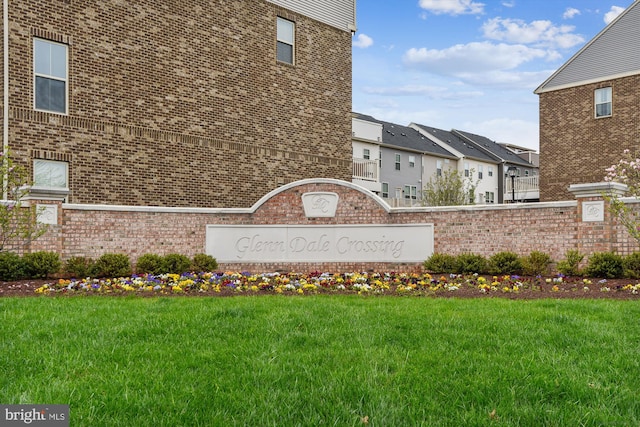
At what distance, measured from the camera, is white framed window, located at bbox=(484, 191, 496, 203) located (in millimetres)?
54719

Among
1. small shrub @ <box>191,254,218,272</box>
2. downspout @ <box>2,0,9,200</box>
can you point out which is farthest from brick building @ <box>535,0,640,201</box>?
downspout @ <box>2,0,9,200</box>

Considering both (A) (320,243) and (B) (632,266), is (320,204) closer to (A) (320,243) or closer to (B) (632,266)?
(A) (320,243)

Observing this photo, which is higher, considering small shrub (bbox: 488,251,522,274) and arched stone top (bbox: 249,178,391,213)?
arched stone top (bbox: 249,178,391,213)

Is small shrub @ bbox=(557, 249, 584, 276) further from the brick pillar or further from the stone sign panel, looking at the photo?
the stone sign panel

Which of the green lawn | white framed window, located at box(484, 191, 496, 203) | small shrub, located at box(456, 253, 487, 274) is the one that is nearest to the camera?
the green lawn

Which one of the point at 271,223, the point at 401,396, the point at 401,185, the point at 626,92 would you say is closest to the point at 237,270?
the point at 271,223

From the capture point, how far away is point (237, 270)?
1627cm

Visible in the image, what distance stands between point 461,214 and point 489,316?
332 inches

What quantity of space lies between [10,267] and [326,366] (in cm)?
1044

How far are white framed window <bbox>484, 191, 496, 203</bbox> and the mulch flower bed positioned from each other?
42915 millimetres

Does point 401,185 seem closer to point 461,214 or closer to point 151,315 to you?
point 461,214

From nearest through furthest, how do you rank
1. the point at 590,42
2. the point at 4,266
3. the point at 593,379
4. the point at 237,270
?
the point at 593,379
the point at 4,266
the point at 237,270
the point at 590,42

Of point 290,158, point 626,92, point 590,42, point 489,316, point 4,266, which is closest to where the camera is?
point 489,316

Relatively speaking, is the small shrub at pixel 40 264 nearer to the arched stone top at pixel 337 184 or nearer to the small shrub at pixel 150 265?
the small shrub at pixel 150 265
